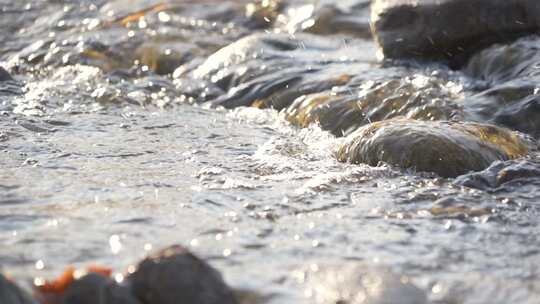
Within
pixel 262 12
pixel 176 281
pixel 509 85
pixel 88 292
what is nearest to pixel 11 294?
pixel 88 292

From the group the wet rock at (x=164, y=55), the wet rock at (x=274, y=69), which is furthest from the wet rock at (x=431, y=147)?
the wet rock at (x=164, y=55)

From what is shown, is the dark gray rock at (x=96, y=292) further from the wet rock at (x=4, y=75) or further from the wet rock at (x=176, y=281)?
the wet rock at (x=4, y=75)

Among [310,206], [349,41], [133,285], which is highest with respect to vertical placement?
[133,285]

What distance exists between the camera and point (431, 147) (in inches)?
182

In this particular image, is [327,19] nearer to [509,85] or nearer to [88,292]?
[509,85]

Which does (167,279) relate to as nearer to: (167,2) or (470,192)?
(470,192)

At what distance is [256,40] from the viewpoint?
7.83 meters

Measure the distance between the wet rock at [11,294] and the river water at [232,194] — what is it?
0.20 m

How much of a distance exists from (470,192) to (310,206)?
816 mm

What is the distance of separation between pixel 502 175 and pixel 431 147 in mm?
389

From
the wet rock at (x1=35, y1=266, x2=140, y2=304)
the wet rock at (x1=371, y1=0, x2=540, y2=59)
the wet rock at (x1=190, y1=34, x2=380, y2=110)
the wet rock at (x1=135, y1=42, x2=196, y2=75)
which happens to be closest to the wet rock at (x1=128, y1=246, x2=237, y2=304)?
the wet rock at (x1=35, y1=266, x2=140, y2=304)

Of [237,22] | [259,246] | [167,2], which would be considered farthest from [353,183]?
[167,2]

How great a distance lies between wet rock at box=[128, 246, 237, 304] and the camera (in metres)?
2.63

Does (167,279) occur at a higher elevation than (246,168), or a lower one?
higher
